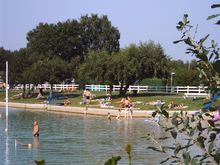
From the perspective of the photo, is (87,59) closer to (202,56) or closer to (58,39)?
(58,39)

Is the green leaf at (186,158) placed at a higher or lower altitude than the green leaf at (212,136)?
lower

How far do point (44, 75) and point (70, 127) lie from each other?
42.0 metres

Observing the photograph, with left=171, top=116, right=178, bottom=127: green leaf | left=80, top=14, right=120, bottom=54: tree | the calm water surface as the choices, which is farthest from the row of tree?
left=171, top=116, right=178, bottom=127: green leaf

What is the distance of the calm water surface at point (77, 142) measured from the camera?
22297 millimetres

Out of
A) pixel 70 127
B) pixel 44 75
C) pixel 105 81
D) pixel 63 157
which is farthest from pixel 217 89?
pixel 44 75

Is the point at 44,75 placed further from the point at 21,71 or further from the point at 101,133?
the point at 101,133

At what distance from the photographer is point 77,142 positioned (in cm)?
2900

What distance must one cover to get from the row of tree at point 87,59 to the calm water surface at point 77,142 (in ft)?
29.4

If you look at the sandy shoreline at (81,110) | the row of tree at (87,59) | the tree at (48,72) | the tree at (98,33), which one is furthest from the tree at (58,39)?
the sandy shoreline at (81,110)

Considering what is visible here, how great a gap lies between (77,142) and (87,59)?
152 feet

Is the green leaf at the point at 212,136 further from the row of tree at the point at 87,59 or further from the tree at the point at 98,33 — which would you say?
the tree at the point at 98,33

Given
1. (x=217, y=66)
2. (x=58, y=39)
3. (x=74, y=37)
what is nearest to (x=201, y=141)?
(x=217, y=66)

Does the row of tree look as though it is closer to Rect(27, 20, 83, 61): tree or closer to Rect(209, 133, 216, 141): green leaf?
Rect(27, 20, 83, 61): tree

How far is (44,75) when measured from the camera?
3123 inches
